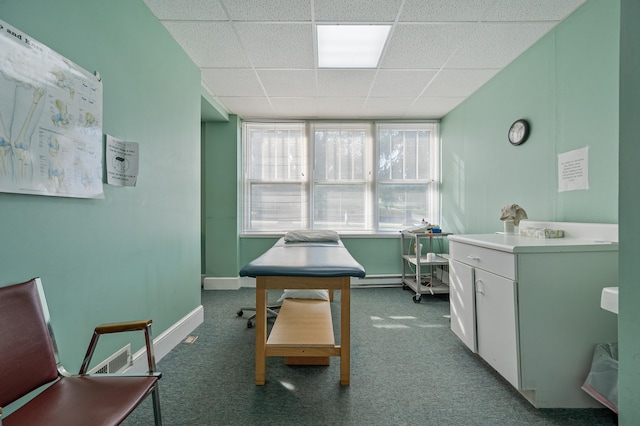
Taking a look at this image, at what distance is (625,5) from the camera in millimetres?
928

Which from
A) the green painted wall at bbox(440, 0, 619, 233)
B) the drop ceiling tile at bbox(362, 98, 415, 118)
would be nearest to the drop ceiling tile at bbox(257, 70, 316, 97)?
the drop ceiling tile at bbox(362, 98, 415, 118)

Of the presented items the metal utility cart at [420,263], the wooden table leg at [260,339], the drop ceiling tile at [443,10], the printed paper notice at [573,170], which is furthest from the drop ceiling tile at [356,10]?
the metal utility cart at [420,263]

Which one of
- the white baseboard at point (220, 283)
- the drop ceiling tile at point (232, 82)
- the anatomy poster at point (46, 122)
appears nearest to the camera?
the anatomy poster at point (46, 122)

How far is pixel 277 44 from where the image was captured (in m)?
2.21

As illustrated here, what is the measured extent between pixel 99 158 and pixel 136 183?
0.31 metres

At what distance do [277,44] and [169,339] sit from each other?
2453 millimetres

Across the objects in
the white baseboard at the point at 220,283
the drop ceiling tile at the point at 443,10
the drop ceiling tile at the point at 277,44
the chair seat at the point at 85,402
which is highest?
the drop ceiling tile at the point at 443,10

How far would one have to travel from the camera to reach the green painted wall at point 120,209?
1143 millimetres

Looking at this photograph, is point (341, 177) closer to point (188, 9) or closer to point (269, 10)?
point (269, 10)

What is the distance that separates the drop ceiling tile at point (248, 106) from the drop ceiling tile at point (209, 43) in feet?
2.45

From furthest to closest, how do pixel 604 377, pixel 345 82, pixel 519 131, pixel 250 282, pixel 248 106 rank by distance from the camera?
pixel 250 282 → pixel 248 106 → pixel 345 82 → pixel 519 131 → pixel 604 377

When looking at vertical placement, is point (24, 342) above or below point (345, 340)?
above

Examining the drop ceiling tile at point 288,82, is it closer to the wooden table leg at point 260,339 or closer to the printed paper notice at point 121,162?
the printed paper notice at point 121,162

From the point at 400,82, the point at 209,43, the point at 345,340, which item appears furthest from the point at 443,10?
the point at 345,340
